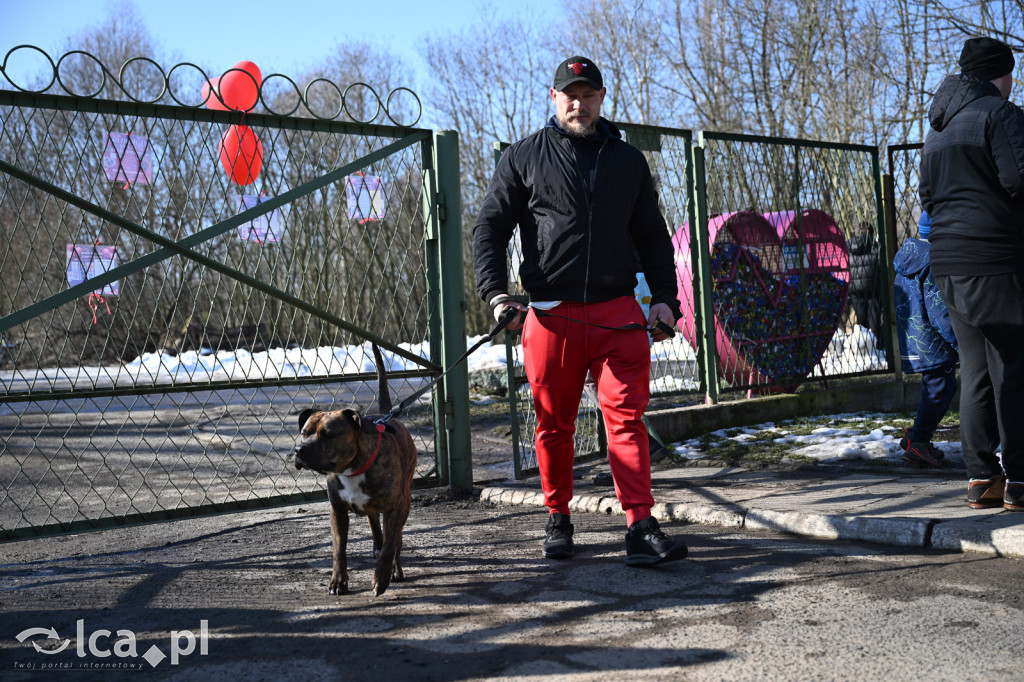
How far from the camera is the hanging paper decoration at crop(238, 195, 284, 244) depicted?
5505mm

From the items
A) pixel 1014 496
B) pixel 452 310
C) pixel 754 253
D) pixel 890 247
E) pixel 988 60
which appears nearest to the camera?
pixel 1014 496

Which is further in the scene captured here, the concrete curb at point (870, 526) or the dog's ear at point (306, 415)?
the concrete curb at point (870, 526)

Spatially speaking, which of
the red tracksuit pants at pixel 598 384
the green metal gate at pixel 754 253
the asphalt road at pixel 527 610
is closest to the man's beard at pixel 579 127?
the red tracksuit pants at pixel 598 384

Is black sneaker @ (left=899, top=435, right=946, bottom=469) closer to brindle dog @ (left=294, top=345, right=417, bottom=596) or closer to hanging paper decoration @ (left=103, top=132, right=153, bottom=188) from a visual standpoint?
brindle dog @ (left=294, top=345, right=417, bottom=596)

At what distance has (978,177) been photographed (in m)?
4.39

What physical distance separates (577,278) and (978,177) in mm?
2046

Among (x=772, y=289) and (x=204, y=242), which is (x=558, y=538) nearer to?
(x=204, y=242)

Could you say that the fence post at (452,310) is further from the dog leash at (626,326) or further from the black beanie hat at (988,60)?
the black beanie hat at (988,60)

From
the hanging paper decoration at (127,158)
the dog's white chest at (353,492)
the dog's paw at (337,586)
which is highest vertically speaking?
the hanging paper decoration at (127,158)

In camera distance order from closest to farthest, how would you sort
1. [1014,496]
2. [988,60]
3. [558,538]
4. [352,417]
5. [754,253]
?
1. [352,417]
2. [558,538]
3. [1014,496]
4. [988,60]
5. [754,253]

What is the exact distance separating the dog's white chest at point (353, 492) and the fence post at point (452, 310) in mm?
2162

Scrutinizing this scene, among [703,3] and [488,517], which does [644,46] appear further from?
[488,517]

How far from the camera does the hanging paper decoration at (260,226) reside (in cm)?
551

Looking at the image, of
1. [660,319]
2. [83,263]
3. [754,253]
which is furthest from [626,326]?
[754,253]
